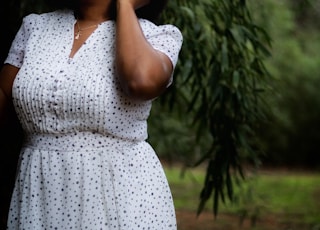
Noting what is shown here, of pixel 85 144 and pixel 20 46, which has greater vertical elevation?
pixel 20 46

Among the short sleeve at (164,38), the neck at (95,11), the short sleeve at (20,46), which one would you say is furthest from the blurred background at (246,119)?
the short sleeve at (164,38)

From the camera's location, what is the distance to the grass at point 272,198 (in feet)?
28.4

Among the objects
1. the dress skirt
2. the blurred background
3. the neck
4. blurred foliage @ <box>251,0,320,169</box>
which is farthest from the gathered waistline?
blurred foliage @ <box>251,0,320,169</box>

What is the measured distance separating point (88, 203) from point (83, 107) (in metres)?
0.30

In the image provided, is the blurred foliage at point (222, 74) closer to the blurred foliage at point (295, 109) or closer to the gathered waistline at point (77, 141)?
the gathered waistline at point (77, 141)

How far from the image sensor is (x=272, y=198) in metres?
10.8

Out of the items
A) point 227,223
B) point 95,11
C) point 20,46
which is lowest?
point 227,223

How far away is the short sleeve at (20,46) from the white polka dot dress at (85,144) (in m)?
0.08

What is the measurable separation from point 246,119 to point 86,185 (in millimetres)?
2549

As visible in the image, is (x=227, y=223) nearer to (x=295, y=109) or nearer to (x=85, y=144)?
(x=85, y=144)

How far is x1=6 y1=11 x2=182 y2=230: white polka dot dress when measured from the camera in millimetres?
2559

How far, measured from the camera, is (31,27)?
2.81 metres

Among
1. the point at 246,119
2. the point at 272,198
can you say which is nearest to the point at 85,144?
the point at 246,119

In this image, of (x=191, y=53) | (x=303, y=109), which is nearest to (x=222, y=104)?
(x=191, y=53)
